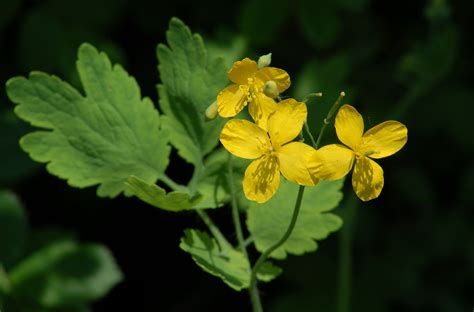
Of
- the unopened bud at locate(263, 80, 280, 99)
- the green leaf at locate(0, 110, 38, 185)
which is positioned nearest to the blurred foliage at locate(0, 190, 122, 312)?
the green leaf at locate(0, 110, 38, 185)

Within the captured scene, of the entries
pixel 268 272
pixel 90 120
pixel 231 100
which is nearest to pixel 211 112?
pixel 231 100

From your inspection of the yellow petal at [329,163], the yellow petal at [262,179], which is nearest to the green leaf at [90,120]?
the yellow petal at [262,179]

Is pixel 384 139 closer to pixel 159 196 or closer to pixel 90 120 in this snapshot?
pixel 159 196

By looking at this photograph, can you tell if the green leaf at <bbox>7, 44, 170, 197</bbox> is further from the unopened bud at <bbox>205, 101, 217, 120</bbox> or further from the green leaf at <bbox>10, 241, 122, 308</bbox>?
the green leaf at <bbox>10, 241, 122, 308</bbox>

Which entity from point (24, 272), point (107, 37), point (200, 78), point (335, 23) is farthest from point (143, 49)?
point (200, 78)

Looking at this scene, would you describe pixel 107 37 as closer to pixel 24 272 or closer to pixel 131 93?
pixel 24 272

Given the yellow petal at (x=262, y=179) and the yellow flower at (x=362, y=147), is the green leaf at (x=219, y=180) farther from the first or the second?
the yellow flower at (x=362, y=147)

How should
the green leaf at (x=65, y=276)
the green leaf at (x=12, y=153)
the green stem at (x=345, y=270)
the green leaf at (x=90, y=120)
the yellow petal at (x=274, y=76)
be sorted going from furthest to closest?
1. the green leaf at (x=12, y=153)
2. the green stem at (x=345, y=270)
3. the green leaf at (x=65, y=276)
4. the green leaf at (x=90, y=120)
5. the yellow petal at (x=274, y=76)
